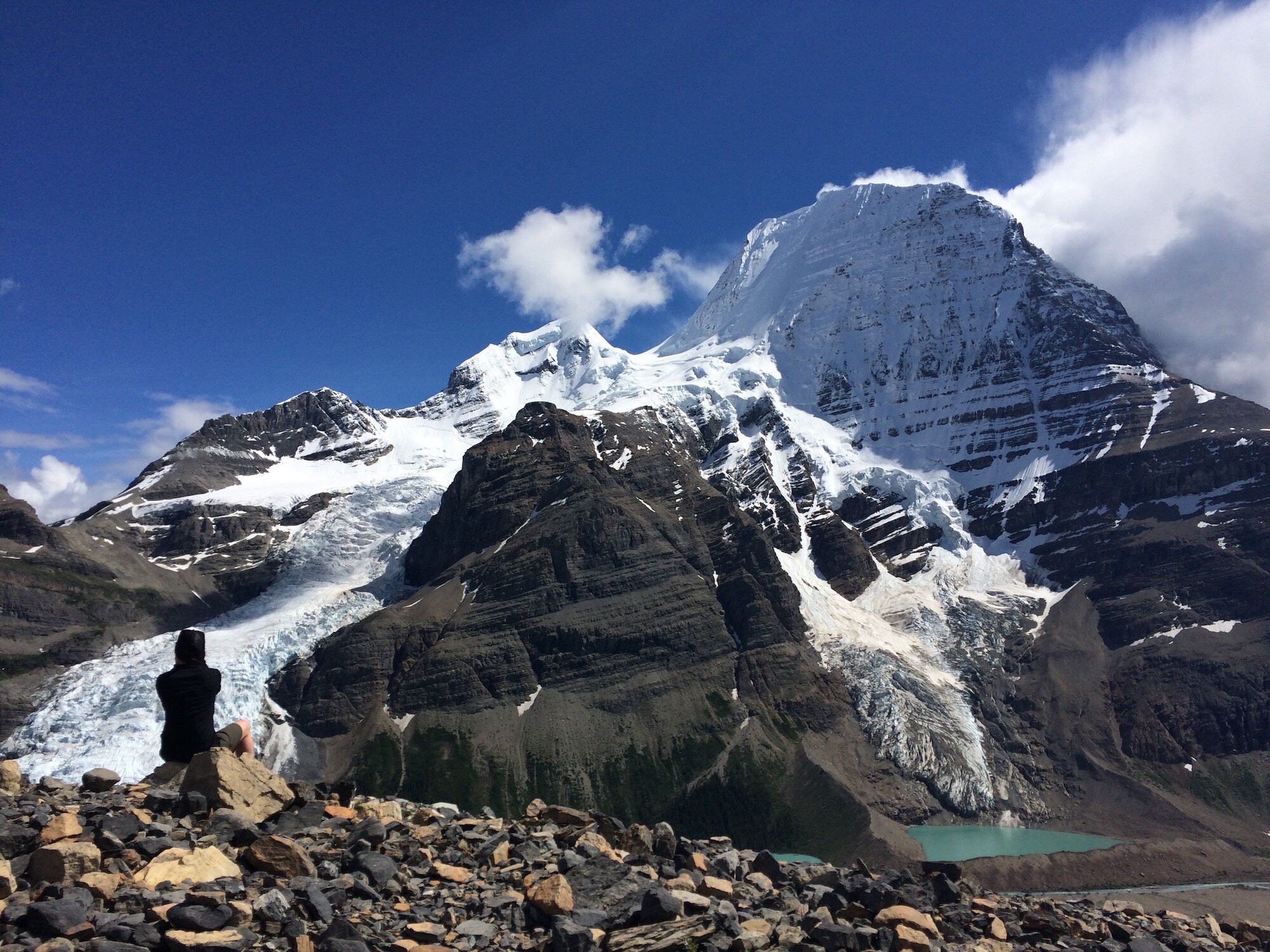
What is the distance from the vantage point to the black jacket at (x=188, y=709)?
2286 centimetres

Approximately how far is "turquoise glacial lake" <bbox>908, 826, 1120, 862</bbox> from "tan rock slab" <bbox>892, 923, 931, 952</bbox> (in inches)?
6611

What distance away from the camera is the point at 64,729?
193 m

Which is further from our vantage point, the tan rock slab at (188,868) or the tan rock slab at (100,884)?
the tan rock slab at (188,868)

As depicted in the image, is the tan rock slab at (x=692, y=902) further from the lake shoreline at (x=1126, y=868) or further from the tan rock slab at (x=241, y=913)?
the lake shoreline at (x=1126, y=868)

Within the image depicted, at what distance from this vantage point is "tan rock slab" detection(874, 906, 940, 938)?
22156 mm

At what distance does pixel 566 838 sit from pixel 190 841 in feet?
31.8

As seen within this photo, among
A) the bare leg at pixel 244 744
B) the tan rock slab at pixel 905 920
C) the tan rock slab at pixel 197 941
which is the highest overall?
the bare leg at pixel 244 744

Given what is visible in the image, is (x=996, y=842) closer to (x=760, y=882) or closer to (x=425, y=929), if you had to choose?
(x=760, y=882)

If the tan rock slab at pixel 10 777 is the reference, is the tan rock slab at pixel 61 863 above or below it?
below

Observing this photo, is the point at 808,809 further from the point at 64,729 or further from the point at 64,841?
the point at 64,841

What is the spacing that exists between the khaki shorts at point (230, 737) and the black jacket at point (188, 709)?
30 centimetres

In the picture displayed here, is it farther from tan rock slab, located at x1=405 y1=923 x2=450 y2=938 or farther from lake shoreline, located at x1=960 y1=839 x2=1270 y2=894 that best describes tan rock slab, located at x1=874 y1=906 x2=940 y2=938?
lake shoreline, located at x1=960 y1=839 x2=1270 y2=894

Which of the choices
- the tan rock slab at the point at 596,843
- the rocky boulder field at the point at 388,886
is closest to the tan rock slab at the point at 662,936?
the rocky boulder field at the point at 388,886

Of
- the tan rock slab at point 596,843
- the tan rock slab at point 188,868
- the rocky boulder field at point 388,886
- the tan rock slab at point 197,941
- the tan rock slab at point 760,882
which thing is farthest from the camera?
the tan rock slab at point 760,882
